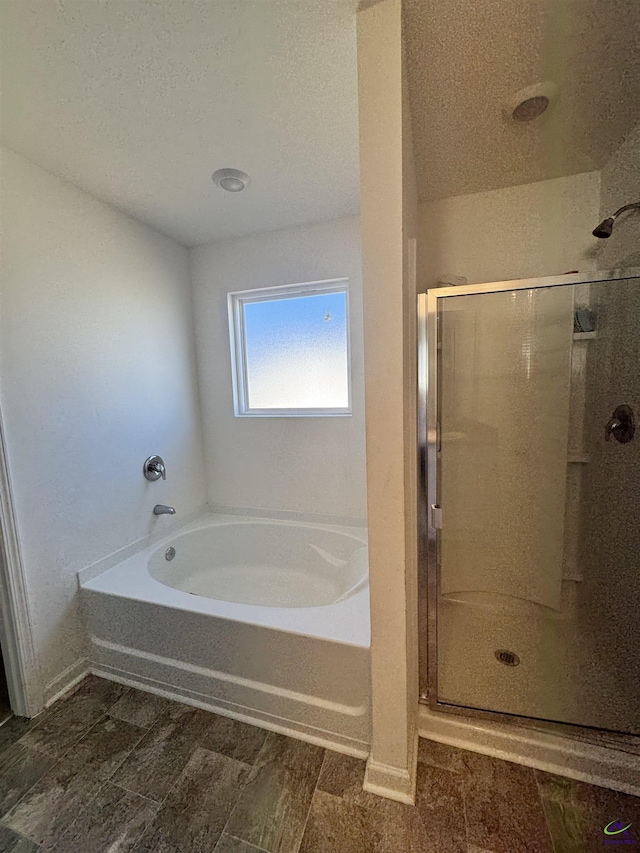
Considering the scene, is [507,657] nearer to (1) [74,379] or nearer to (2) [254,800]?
(2) [254,800]

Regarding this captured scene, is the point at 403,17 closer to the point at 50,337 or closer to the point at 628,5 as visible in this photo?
the point at 628,5

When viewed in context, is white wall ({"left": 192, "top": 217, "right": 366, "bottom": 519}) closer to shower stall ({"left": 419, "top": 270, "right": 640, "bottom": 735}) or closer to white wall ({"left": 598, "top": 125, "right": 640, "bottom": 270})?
shower stall ({"left": 419, "top": 270, "right": 640, "bottom": 735})

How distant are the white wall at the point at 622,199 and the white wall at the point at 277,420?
→ 116 centimetres

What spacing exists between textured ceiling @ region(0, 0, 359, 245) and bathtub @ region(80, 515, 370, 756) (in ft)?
6.28

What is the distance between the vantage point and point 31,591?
1460mm

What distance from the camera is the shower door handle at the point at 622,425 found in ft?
4.73

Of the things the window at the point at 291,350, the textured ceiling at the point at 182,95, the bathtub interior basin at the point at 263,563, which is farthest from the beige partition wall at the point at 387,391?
the window at the point at 291,350

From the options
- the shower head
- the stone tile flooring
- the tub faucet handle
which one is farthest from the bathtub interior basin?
the shower head

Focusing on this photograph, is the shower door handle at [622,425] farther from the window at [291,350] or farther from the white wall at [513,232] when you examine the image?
the window at [291,350]

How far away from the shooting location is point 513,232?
1.63 m

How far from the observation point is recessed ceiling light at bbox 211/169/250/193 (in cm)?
156

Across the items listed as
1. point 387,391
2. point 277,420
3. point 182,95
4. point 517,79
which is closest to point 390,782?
point 387,391

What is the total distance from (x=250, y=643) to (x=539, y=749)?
1100 millimetres

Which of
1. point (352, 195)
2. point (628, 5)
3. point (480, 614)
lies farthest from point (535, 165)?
point (480, 614)
